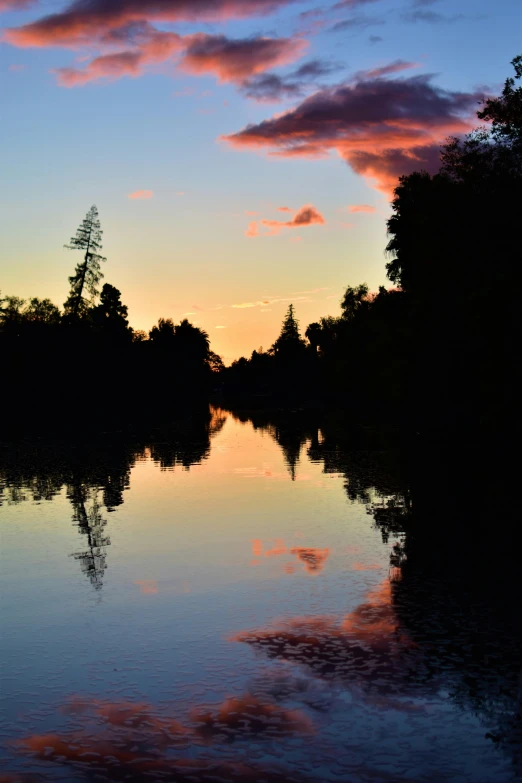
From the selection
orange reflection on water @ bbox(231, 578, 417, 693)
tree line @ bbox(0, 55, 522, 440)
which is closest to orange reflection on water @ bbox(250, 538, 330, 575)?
orange reflection on water @ bbox(231, 578, 417, 693)

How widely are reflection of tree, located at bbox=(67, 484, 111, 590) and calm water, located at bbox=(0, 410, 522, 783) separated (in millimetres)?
87

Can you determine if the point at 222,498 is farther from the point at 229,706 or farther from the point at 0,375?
the point at 0,375

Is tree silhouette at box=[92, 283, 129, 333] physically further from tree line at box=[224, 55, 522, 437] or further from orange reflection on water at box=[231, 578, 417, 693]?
orange reflection on water at box=[231, 578, 417, 693]

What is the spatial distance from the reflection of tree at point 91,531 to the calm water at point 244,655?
3.4 inches

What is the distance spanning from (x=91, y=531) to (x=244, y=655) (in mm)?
9250

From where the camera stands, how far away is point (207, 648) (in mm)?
10664

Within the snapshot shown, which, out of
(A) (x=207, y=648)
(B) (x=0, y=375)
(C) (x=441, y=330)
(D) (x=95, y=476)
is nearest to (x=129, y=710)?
(A) (x=207, y=648)

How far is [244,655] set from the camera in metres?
10.3

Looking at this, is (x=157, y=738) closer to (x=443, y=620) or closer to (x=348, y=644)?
(x=348, y=644)

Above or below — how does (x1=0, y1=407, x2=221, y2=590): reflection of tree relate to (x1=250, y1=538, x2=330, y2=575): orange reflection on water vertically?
above

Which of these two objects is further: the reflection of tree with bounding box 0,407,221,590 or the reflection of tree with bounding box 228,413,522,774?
the reflection of tree with bounding box 0,407,221,590

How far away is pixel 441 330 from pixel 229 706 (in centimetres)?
4337

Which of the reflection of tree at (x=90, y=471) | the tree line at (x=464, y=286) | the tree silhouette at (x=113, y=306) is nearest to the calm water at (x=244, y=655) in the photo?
the reflection of tree at (x=90, y=471)

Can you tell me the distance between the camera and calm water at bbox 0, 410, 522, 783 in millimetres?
7602
